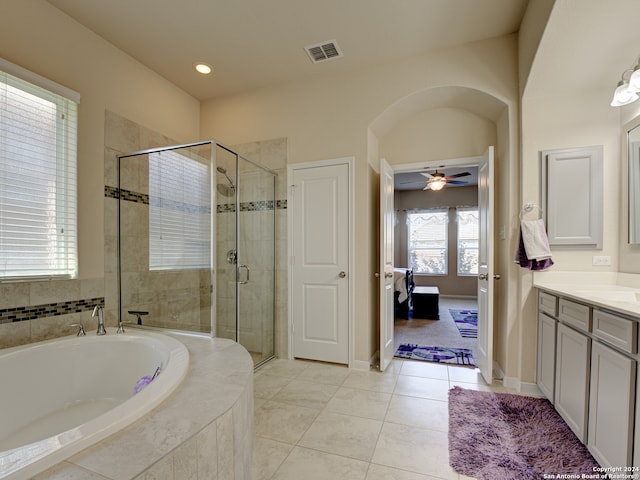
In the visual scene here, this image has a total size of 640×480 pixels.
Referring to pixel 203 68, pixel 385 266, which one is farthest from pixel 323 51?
pixel 385 266

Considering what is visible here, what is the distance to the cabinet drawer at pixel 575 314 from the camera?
171 cm

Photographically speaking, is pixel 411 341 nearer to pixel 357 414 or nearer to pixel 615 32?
pixel 357 414

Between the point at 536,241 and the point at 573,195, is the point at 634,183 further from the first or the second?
the point at 536,241

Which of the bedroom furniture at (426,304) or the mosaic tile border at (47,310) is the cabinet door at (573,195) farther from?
the mosaic tile border at (47,310)

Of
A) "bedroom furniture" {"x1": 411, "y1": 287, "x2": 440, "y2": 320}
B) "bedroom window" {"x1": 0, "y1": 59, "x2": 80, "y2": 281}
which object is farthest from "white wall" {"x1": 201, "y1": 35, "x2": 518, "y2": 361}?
"bedroom furniture" {"x1": 411, "y1": 287, "x2": 440, "y2": 320}

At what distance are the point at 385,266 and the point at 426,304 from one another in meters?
2.59

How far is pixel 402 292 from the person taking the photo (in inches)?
198

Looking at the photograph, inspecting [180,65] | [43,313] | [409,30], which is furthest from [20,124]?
[409,30]

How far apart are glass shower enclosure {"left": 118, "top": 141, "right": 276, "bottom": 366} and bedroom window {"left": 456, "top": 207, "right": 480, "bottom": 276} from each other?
229 inches

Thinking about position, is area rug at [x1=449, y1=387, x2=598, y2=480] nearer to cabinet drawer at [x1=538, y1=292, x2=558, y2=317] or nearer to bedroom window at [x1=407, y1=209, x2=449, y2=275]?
cabinet drawer at [x1=538, y1=292, x2=558, y2=317]

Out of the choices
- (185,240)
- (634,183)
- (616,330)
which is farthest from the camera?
(185,240)

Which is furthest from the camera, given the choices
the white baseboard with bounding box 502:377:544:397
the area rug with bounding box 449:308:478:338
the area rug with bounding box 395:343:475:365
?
the area rug with bounding box 449:308:478:338

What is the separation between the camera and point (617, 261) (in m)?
2.32

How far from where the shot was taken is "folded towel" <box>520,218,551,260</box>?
2.32 m
